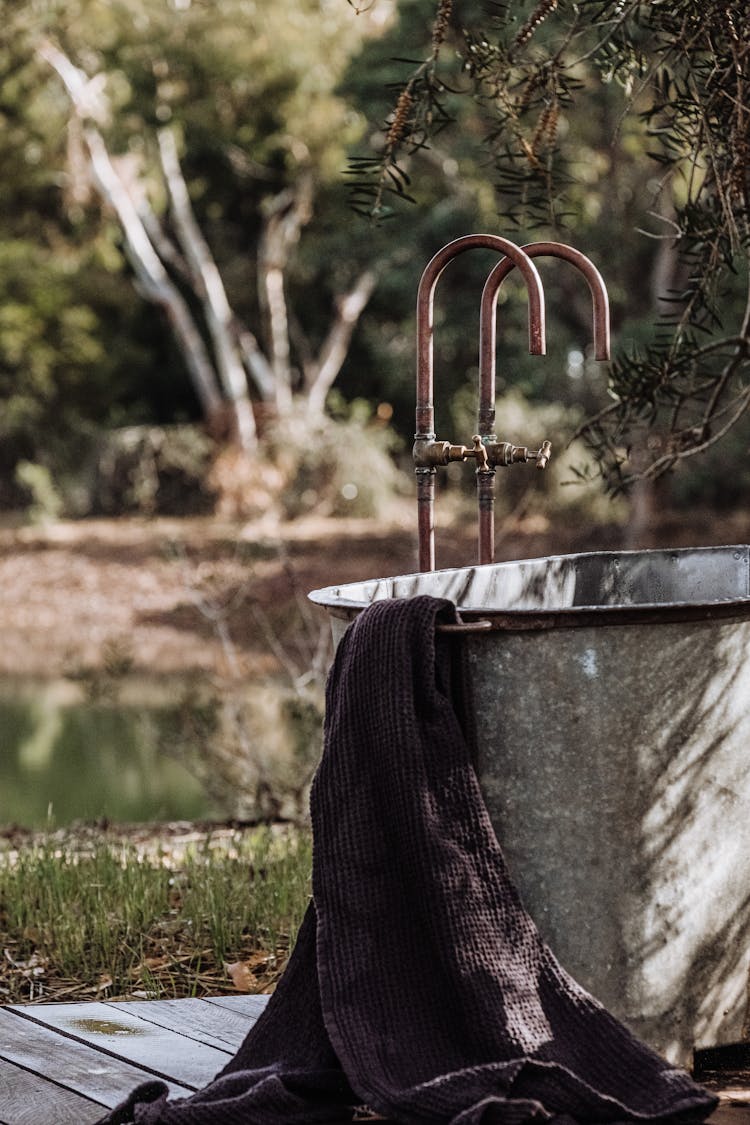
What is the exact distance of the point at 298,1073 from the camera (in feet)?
7.57

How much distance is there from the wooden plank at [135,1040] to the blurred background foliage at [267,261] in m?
10.2

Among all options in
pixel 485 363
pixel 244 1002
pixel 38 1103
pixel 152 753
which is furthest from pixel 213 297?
pixel 38 1103

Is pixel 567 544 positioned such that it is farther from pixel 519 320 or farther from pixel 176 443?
A: pixel 176 443

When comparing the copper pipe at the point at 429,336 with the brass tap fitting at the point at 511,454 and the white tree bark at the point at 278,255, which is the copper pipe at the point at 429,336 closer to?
the brass tap fitting at the point at 511,454

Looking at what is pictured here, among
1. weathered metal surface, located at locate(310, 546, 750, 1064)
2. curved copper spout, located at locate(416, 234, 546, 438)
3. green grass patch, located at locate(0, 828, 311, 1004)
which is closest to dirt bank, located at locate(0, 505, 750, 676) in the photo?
green grass patch, located at locate(0, 828, 311, 1004)

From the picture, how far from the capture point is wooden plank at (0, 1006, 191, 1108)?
2453mm

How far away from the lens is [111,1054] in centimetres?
263

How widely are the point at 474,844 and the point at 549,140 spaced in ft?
5.91

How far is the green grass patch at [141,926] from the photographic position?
3299mm

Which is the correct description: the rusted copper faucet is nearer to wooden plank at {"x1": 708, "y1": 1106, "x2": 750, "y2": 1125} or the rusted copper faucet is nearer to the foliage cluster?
the foliage cluster

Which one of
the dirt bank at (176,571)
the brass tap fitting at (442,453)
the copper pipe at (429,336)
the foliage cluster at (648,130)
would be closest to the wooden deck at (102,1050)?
the copper pipe at (429,336)

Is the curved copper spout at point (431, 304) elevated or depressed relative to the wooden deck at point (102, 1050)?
elevated

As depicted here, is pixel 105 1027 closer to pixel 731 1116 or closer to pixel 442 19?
pixel 731 1116

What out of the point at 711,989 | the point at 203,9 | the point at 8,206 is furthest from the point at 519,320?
the point at 711,989
